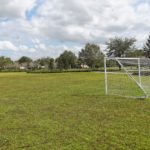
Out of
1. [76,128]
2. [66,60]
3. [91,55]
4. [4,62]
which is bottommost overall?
[76,128]

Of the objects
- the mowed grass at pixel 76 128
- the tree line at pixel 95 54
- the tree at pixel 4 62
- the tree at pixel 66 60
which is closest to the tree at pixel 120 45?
the tree line at pixel 95 54

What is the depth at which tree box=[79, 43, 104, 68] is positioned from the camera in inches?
3415

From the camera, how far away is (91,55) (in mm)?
89062

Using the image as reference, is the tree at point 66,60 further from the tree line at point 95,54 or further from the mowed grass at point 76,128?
the mowed grass at point 76,128

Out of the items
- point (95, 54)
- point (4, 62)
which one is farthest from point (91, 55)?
point (4, 62)

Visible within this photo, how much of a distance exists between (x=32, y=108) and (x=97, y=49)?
7964 centimetres

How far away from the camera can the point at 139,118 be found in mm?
9102

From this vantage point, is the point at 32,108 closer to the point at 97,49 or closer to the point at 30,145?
the point at 30,145

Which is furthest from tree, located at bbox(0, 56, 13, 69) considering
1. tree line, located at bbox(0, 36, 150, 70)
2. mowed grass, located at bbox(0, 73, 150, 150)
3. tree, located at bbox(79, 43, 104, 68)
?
mowed grass, located at bbox(0, 73, 150, 150)

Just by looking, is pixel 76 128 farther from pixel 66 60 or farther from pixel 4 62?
pixel 4 62

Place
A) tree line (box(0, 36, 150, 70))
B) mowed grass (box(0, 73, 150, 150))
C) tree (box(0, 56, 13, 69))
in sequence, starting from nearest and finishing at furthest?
mowed grass (box(0, 73, 150, 150)), tree line (box(0, 36, 150, 70)), tree (box(0, 56, 13, 69))

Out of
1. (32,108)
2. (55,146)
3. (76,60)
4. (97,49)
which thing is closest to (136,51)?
(97,49)

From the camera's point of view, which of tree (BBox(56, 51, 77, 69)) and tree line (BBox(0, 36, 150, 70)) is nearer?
tree line (BBox(0, 36, 150, 70))

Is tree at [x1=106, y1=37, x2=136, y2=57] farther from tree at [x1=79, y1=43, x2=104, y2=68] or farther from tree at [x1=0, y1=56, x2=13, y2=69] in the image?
tree at [x1=0, y1=56, x2=13, y2=69]
